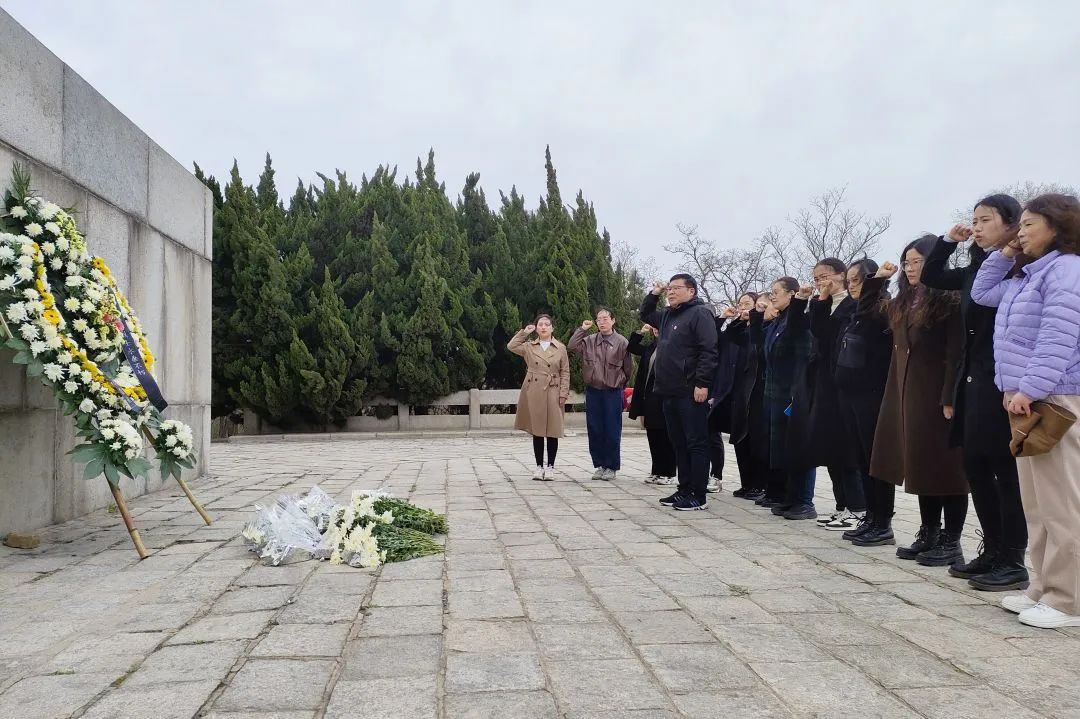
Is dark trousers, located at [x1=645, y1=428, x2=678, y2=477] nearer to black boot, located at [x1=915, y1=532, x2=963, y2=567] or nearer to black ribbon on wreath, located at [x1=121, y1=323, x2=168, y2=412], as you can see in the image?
black boot, located at [x1=915, y1=532, x2=963, y2=567]

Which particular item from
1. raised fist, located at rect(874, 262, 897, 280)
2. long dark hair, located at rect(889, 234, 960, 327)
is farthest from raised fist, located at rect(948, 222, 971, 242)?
raised fist, located at rect(874, 262, 897, 280)

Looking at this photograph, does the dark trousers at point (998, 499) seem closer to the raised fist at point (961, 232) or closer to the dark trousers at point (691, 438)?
the raised fist at point (961, 232)

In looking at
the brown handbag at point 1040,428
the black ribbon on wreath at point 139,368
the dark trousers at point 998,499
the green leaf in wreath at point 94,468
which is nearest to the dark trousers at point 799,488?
the dark trousers at point 998,499

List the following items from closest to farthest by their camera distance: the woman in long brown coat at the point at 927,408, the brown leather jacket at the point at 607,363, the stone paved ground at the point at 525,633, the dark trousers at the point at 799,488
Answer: the stone paved ground at the point at 525,633 → the woman in long brown coat at the point at 927,408 → the dark trousers at the point at 799,488 → the brown leather jacket at the point at 607,363

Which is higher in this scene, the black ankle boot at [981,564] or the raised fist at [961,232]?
the raised fist at [961,232]

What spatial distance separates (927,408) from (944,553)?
0.76 meters

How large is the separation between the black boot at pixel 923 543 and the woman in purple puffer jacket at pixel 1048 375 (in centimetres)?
104

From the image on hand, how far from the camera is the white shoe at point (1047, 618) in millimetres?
3236

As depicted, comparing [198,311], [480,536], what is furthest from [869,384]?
[198,311]

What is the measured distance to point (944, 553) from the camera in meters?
4.43

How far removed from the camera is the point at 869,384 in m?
5.14

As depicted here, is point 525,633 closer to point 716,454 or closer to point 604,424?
point 716,454

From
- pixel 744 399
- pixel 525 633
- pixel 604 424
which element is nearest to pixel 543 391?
pixel 604 424

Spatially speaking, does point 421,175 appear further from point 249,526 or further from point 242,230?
point 249,526
